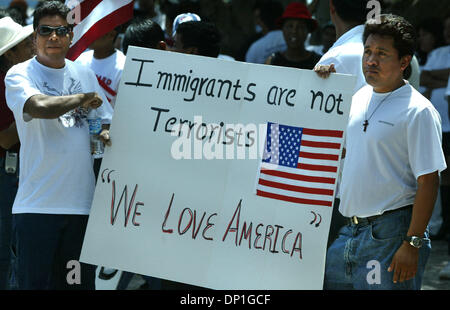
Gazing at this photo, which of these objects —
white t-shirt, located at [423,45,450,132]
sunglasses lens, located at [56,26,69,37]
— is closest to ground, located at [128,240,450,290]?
white t-shirt, located at [423,45,450,132]

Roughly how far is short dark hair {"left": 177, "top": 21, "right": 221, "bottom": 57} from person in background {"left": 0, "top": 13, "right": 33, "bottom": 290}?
1.13 m

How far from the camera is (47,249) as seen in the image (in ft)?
15.8

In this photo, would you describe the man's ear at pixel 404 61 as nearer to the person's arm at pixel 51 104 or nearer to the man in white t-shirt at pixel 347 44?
the man in white t-shirt at pixel 347 44

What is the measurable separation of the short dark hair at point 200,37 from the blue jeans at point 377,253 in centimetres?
160

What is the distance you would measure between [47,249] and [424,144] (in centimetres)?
219

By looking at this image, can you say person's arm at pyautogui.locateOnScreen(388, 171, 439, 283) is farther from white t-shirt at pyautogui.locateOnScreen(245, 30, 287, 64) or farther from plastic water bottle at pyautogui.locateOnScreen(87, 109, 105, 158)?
white t-shirt at pyautogui.locateOnScreen(245, 30, 287, 64)

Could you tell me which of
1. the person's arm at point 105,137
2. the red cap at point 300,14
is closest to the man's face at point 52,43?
the person's arm at point 105,137

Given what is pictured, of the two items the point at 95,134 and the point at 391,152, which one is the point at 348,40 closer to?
the point at 391,152

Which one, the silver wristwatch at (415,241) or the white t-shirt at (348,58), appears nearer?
the silver wristwatch at (415,241)

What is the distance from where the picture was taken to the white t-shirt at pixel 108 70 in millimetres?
6207

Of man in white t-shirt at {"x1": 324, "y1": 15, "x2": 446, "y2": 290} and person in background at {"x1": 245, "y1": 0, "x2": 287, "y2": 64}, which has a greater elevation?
person in background at {"x1": 245, "y1": 0, "x2": 287, "y2": 64}

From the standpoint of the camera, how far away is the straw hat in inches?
224
